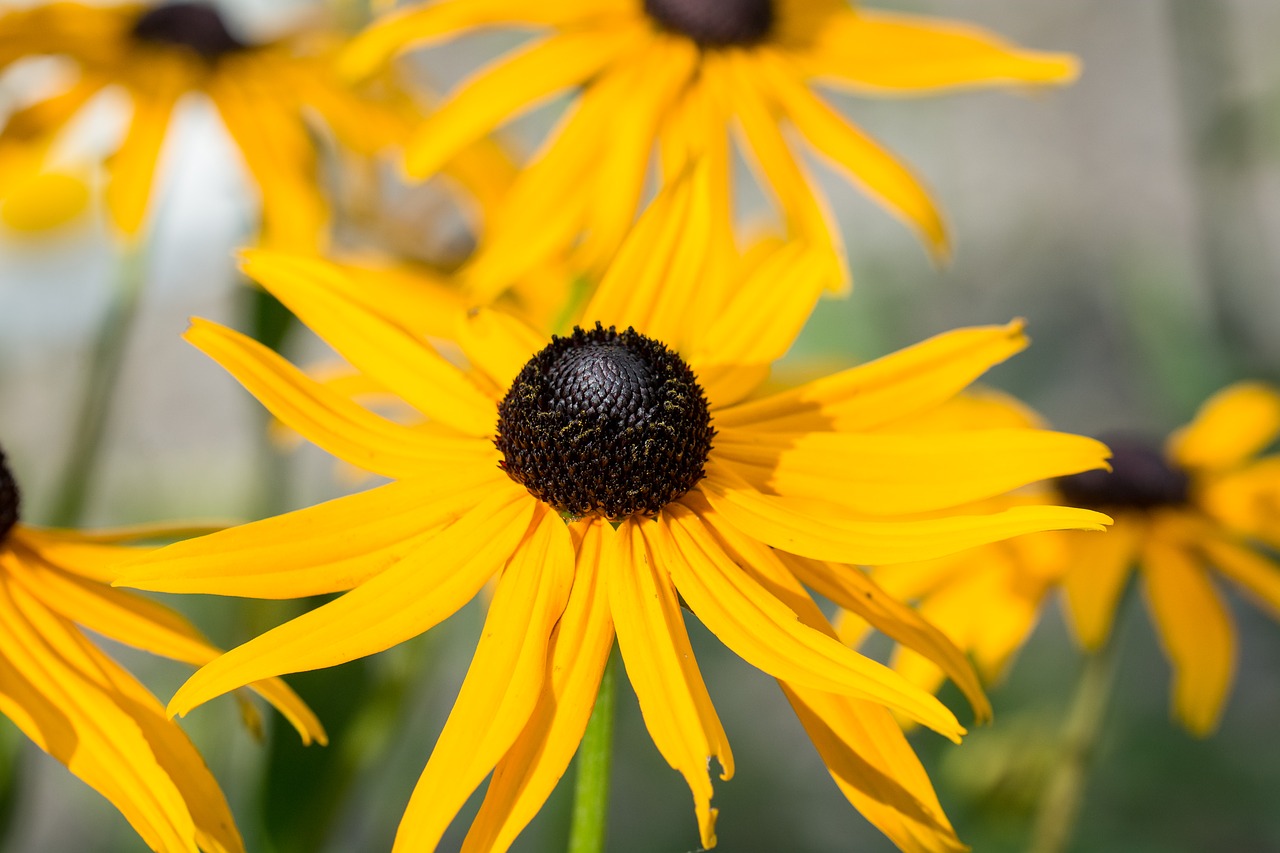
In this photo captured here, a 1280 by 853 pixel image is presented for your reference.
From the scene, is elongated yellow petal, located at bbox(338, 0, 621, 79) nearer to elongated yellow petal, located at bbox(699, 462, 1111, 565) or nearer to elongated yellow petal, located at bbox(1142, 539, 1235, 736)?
elongated yellow petal, located at bbox(699, 462, 1111, 565)

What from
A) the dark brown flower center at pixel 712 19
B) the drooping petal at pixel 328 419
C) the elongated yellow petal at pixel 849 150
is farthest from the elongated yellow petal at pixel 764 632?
the dark brown flower center at pixel 712 19

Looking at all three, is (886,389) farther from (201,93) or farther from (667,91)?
(201,93)

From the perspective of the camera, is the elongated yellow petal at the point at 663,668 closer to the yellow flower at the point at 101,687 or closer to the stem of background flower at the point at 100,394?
the yellow flower at the point at 101,687

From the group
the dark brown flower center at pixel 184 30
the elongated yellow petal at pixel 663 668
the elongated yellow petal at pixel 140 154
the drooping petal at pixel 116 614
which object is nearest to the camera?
the elongated yellow petal at pixel 663 668

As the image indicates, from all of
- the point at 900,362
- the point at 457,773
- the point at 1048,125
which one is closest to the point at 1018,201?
the point at 1048,125

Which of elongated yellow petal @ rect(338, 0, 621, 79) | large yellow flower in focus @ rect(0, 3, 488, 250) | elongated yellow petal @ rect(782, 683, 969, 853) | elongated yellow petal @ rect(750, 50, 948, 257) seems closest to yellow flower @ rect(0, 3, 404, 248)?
large yellow flower in focus @ rect(0, 3, 488, 250)

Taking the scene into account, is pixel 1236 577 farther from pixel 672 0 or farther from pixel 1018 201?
pixel 1018 201

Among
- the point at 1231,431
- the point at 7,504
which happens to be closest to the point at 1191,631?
the point at 1231,431
